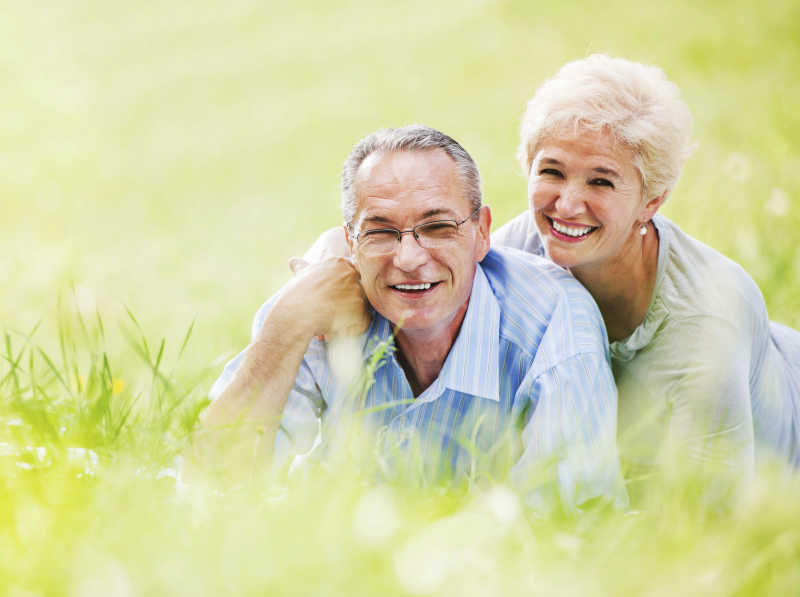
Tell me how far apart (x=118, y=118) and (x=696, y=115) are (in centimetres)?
874

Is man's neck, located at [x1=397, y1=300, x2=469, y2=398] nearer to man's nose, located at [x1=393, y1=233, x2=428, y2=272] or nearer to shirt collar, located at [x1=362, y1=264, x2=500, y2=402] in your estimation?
shirt collar, located at [x1=362, y1=264, x2=500, y2=402]

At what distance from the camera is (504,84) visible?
13.1m

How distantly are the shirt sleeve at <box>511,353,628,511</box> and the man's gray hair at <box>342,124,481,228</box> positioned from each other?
2.47 feet

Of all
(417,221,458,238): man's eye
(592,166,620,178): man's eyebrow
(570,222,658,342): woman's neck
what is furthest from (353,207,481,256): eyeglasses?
(570,222,658,342): woman's neck

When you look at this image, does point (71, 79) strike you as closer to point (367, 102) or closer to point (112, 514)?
point (367, 102)

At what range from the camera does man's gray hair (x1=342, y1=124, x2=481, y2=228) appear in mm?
3076

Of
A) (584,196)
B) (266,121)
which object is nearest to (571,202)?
(584,196)

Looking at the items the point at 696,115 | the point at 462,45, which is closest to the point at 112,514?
the point at 696,115

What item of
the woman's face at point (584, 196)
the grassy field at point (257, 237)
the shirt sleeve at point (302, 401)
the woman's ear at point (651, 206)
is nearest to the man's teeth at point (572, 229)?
the woman's face at point (584, 196)

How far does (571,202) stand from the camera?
3287 mm

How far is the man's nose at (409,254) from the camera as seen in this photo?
2994mm

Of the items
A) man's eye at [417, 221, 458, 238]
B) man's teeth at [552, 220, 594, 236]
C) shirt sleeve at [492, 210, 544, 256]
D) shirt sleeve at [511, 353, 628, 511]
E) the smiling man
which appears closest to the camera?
shirt sleeve at [511, 353, 628, 511]

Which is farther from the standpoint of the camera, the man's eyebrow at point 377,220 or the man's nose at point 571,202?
the man's nose at point 571,202

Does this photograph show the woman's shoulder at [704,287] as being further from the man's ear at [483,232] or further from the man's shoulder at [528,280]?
the man's ear at [483,232]
